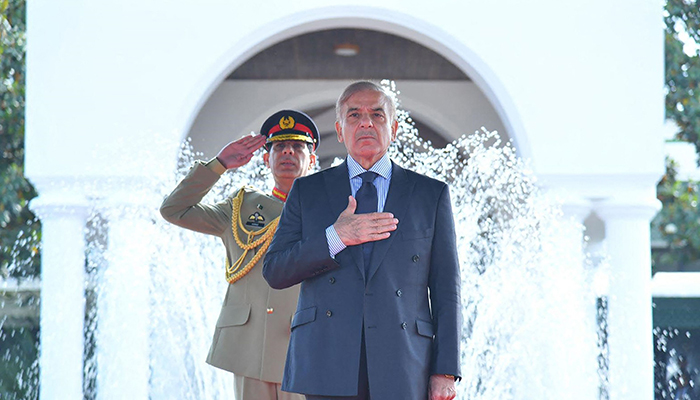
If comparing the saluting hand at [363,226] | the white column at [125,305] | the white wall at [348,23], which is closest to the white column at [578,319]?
the white wall at [348,23]

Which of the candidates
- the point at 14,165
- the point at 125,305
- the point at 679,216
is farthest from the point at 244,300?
the point at 679,216

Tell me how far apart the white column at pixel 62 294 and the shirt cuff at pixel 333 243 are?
4.45 m

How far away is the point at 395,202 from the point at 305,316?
0.34m

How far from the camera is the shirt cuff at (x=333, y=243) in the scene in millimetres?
2275

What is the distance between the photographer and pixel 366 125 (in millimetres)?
2400

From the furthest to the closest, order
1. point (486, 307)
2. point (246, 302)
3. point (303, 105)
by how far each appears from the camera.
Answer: point (303, 105)
point (486, 307)
point (246, 302)

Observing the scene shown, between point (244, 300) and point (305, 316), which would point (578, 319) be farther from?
point (305, 316)

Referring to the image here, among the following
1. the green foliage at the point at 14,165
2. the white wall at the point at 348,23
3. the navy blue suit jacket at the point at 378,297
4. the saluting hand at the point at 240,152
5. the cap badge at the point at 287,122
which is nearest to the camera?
the navy blue suit jacket at the point at 378,297

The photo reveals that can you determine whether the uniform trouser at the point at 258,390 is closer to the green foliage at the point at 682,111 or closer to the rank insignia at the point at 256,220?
the rank insignia at the point at 256,220

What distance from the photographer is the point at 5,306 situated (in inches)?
275

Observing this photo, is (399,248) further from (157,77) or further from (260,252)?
(157,77)

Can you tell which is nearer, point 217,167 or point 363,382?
point 363,382

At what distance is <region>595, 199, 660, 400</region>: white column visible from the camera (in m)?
6.34

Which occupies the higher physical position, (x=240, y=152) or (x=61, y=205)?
(x=61, y=205)
